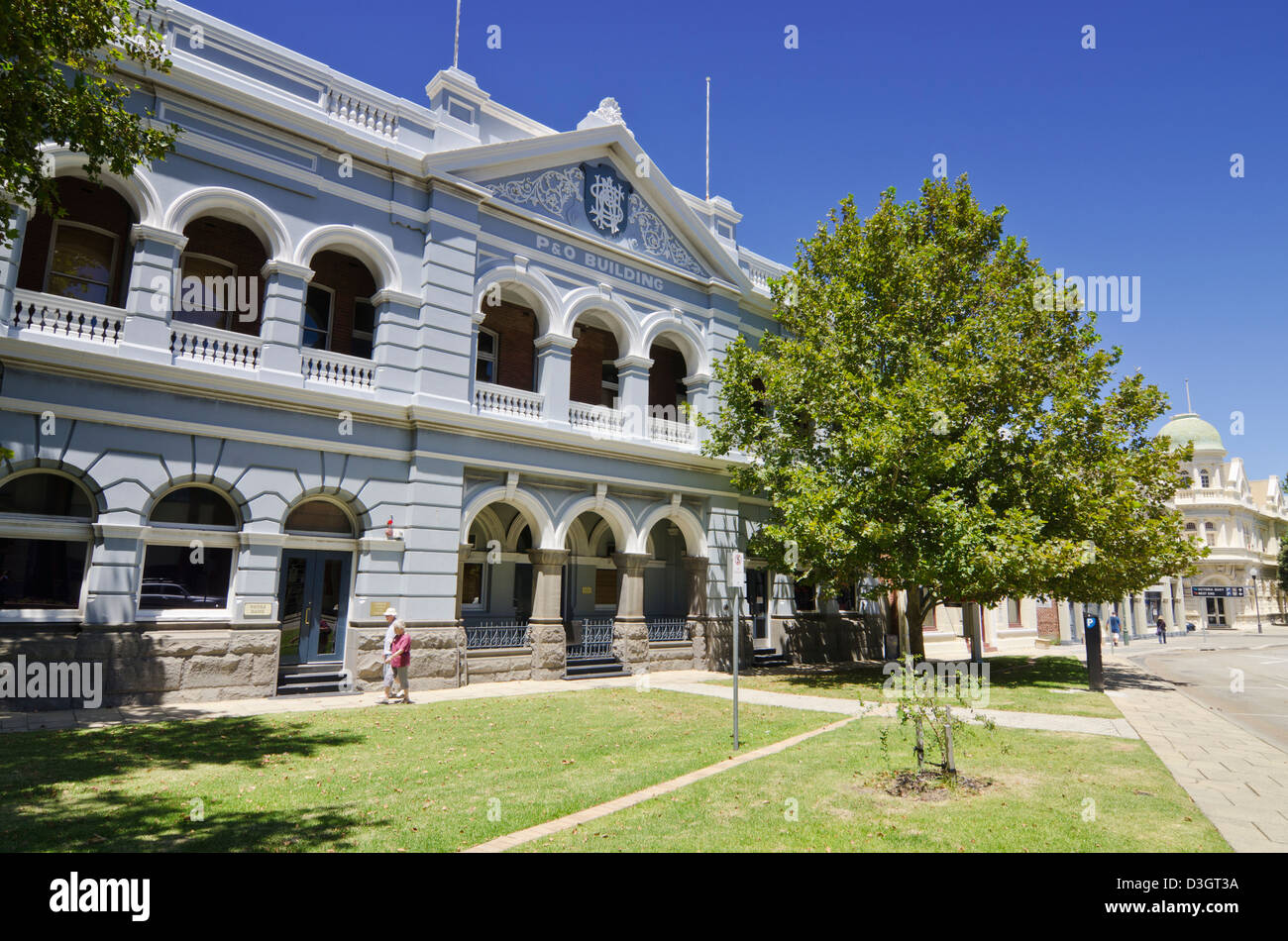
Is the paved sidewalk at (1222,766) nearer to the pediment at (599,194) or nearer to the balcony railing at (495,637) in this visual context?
the balcony railing at (495,637)

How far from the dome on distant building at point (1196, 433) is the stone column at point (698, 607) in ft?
192

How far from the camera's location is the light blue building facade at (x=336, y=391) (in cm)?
1307

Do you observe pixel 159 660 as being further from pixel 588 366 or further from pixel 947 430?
pixel 947 430

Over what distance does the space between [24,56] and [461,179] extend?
9.59m

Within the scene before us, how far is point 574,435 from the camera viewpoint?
18.9 meters

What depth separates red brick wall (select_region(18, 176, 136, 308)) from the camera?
1394cm

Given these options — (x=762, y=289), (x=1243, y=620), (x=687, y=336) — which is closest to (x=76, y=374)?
(x=687, y=336)

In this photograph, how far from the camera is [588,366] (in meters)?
22.7

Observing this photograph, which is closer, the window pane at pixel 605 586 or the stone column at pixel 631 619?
the stone column at pixel 631 619

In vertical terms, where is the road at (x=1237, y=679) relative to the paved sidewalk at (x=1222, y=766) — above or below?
below

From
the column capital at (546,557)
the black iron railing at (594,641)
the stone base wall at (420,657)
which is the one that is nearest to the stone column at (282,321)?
the stone base wall at (420,657)

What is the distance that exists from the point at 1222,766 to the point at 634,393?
15030 mm

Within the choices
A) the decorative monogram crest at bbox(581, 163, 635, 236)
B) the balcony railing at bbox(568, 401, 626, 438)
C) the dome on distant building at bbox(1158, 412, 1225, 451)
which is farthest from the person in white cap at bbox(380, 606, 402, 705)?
the dome on distant building at bbox(1158, 412, 1225, 451)
